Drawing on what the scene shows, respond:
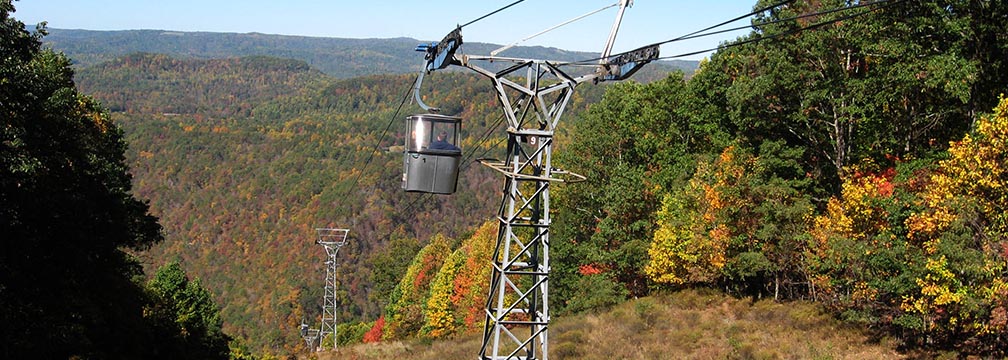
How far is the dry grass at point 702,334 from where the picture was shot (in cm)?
2494

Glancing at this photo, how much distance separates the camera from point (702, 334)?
2877cm

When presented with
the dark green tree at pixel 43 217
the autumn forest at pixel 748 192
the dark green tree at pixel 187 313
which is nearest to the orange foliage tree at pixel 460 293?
the autumn forest at pixel 748 192

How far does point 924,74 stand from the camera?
27.0 meters

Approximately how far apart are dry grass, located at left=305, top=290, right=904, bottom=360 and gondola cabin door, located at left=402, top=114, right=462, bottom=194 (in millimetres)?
12394

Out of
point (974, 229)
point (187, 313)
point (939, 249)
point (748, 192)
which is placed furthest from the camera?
point (187, 313)

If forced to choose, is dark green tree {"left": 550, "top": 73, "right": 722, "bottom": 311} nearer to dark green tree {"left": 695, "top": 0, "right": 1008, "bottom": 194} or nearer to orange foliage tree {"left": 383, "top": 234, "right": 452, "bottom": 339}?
dark green tree {"left": 695, "top": 0, "right": 1008, "bottom": 194}

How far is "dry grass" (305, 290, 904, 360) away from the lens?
24.9 metres

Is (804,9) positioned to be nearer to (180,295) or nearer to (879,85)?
(879,85)

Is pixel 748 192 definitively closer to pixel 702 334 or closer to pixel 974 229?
pixel 702 334

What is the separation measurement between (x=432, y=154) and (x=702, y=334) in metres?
16.1

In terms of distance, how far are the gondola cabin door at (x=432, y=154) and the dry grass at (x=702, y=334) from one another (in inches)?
488

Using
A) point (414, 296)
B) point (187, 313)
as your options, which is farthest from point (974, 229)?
point (414, 296)

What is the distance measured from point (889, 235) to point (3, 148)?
21826 mm

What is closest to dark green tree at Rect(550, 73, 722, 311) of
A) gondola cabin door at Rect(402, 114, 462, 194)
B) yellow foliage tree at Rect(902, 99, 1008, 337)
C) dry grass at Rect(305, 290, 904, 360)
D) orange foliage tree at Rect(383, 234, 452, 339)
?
dry grass at Rect(305, 290, 904, 360)
